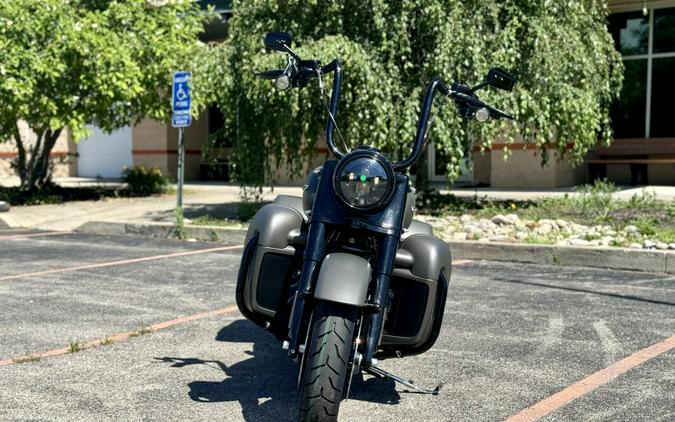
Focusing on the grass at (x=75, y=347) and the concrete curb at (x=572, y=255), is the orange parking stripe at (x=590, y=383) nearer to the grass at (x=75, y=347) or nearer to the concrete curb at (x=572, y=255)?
the grass at (x=75, y=347)

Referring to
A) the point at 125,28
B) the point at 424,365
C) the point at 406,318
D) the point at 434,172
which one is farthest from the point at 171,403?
the point at 434,172

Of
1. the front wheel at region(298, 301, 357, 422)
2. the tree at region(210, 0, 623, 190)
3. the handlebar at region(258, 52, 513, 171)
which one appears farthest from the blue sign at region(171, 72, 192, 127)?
the front wheel at region(298, 301, 357, 422)

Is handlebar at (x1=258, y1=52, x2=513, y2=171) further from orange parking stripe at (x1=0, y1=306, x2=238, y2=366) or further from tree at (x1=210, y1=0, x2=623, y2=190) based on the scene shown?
tree at (x1=210, y1=0, x2=623, y2=190)

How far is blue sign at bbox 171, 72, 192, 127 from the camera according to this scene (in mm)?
12219

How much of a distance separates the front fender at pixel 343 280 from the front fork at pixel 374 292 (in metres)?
0.07

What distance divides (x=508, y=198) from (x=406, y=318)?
1228cm

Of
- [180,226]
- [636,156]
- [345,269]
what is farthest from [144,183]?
[345,269]

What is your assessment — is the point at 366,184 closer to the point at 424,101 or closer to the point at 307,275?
the point at 307,275

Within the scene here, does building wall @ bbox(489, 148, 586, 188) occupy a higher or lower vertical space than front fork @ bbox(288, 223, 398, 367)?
higher

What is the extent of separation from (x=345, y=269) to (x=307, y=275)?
8.3 inches

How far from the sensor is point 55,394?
4.61 meters

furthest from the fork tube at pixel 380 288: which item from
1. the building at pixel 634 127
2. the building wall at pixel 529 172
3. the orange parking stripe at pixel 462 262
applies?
the building wall at pixel 529 172

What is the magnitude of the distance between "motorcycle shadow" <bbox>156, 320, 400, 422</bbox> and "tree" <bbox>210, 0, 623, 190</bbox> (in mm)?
7140

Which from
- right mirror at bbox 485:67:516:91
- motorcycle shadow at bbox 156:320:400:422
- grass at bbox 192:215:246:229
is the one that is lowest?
motorcycle shadow at bbox 156:320:400:422
